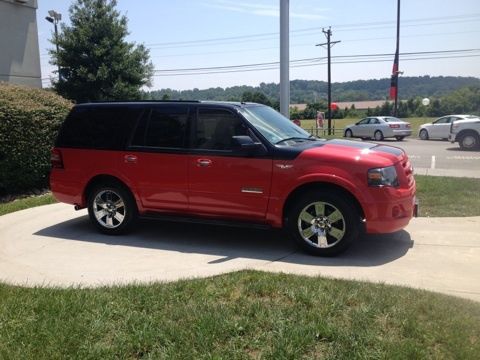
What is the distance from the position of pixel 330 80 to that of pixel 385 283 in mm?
42432

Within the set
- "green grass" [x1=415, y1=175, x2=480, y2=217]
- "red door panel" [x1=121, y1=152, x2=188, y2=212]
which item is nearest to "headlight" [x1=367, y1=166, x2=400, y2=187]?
"red door panel" [x1=121, y1=152, x2=188, y2=212]

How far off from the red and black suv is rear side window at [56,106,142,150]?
0.01 m

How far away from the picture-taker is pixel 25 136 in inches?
381

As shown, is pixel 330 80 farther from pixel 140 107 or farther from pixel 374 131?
pixel 140 107

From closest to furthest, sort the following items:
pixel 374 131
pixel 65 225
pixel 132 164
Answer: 1. pixel 132 164
2. pixel 65 225
3. pixel 374 131

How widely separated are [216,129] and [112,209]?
187 cm

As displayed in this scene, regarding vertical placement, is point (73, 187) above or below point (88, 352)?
above

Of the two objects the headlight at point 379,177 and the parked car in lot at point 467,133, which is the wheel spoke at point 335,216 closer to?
the headlight at point 379,177

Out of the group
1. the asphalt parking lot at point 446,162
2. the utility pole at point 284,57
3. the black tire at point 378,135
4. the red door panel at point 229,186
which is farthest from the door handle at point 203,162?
the black tire at point 378,135

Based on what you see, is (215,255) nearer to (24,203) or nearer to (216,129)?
(216,129)

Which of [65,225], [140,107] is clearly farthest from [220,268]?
[65,225]

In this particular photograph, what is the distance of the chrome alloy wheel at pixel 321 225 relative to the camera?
5.70 metres

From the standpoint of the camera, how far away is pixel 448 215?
25.1 ft

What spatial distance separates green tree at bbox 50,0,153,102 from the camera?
2373 cm
